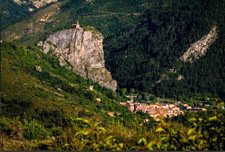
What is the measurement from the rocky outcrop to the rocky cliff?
42484 millimetres

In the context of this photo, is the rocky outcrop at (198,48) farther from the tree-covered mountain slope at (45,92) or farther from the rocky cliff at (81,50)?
the tree-covered mountain slope at (45,92)

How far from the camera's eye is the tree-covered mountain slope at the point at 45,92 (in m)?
57.1

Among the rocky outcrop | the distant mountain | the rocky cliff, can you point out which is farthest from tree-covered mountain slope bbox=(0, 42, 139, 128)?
the rocky outcrop

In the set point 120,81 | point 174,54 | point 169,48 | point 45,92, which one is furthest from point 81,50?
point 169,48

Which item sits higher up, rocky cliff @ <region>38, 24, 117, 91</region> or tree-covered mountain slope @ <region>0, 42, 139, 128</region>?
rocky cliff @ <region>38, 24, 117, 91</region>

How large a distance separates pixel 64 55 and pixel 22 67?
87.7 feet

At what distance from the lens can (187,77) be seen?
136125 mm

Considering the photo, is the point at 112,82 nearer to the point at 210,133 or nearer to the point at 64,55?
the point at 64,55

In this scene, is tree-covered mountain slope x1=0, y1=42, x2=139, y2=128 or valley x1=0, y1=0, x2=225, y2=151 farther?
tree-covered mountain slope x1=0, y1=42, x2=139, y2=128

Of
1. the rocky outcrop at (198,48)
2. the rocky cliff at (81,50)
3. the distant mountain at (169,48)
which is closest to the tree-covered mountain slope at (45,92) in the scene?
the rocky cliff at (81,50)

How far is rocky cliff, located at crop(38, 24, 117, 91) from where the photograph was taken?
106500mm

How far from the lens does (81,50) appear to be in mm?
112375

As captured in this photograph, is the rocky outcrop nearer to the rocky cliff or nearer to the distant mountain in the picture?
the distant mountain

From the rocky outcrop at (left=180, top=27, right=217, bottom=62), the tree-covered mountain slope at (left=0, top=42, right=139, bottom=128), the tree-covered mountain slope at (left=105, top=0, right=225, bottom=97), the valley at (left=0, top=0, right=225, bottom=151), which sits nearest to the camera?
the valley at (left=0, top=0, right=225, bottom=151)
